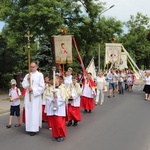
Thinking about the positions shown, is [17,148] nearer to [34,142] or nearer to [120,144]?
[34,142]

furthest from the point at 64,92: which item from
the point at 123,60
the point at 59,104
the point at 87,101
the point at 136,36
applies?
the point at 136,36

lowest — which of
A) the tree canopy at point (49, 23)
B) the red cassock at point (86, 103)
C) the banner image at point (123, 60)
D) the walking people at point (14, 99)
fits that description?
the red cassock at point (86, 103)

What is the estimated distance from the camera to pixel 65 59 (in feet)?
53.2

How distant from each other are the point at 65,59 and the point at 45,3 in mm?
3567

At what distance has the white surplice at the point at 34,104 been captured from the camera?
27.3 feet

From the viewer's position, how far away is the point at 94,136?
27.2 feet

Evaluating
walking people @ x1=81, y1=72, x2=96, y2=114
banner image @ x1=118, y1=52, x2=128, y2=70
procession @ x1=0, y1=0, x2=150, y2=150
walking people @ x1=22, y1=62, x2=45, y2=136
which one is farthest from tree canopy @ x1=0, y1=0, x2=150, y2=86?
walking people @ x1=22, y1=62, x2=45, y2=136

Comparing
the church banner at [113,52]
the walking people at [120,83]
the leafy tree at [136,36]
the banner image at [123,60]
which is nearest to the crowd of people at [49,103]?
the walking people at [120,83]

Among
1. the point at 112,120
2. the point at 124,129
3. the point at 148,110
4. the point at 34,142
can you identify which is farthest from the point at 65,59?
the point at 34,142

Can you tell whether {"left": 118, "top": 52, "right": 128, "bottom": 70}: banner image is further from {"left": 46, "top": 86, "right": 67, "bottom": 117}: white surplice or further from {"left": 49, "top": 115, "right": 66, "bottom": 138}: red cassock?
{"left": 49, "top": 115, "right": 66, "bottom": 138}: red cassock

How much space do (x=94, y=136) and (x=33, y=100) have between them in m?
1.79

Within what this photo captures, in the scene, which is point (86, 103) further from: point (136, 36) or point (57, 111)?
point (136, 36)

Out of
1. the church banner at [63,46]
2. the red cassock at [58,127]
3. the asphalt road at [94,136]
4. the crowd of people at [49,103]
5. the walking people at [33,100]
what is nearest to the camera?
the asphalt road at [94,136]

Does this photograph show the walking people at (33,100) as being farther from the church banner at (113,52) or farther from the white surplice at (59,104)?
the church banner at (113,52)
